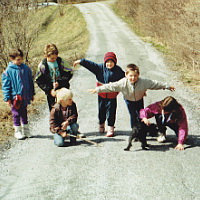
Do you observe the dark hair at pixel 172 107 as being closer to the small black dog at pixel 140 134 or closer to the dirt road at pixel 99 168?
the small black dog at pixel 140 134

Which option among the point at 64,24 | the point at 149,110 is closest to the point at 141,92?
the point at 149,110

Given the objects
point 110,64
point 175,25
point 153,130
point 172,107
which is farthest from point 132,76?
point 175,25

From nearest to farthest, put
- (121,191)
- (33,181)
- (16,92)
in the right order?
(121,191) < (33,181) < (16,92)

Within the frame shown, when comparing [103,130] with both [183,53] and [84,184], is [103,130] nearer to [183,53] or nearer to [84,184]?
[84,184]

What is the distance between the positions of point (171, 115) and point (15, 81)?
107 inches

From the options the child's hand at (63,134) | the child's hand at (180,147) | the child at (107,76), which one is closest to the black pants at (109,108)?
the child at (107,76)

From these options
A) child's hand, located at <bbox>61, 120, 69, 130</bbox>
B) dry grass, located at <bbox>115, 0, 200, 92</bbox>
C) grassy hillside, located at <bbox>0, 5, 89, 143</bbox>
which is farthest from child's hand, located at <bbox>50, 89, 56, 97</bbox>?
dry grass, located at <bbox>115, 0, 200, 92</bbox>

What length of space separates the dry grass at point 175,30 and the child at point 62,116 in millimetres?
4911

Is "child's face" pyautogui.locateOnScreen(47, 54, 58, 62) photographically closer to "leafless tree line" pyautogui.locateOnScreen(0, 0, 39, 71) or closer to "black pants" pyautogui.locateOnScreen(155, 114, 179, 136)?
"black pants" pyautogui.locateOnScreen(155, 114, 179, 136)

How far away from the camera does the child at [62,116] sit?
15.5 ft

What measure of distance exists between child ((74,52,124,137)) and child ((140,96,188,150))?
724 millimetres

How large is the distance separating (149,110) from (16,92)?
2.33 metres

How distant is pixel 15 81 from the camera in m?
5.01

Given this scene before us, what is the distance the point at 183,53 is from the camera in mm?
11016
